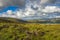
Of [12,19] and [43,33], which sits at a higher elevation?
[12,19]

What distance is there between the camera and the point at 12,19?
23.9 meters

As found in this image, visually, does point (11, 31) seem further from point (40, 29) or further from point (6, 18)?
point (6, 18)

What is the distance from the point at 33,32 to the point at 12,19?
740 centimetres

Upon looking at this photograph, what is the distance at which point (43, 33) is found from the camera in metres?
17.5

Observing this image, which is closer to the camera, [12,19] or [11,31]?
[11,31]

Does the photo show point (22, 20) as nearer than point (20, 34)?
No

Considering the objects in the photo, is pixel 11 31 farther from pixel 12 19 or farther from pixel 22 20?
pixel 12 19

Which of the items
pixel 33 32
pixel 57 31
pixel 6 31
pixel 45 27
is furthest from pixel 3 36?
pixel 57 31

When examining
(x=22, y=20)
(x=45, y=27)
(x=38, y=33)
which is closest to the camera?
(x=38, y=33)

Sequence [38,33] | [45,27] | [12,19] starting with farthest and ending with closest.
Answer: [12,19]
[45,27]
[38,33]

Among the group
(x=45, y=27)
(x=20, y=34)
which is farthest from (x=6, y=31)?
(x=45, y=27)

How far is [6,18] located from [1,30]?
6.56 m

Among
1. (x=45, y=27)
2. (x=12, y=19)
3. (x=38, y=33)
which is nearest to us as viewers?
(x=38, y=33)

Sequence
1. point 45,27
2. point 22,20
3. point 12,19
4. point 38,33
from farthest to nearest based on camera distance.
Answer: point 12,19 → point 22,20 → point 45,27 → point 38,33
